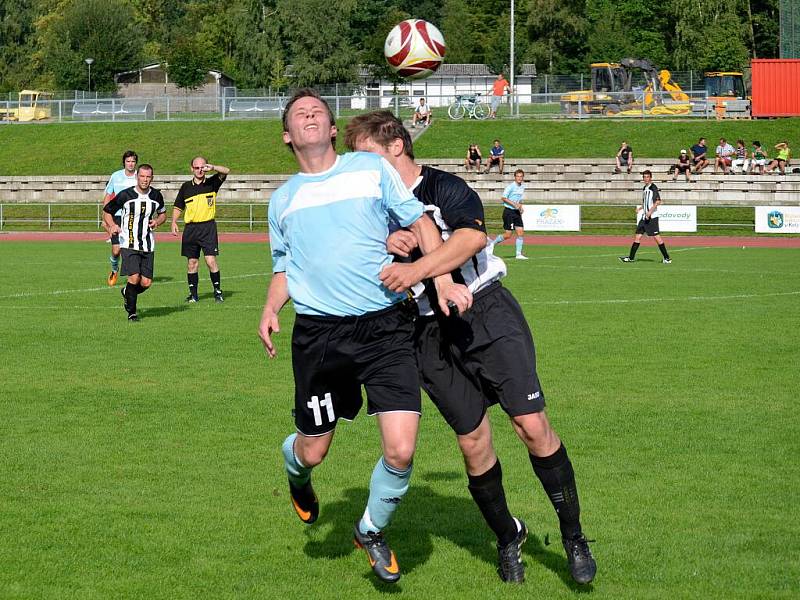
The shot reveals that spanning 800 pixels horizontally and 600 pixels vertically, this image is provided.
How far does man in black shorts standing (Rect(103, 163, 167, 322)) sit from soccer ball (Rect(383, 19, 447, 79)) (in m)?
10.2

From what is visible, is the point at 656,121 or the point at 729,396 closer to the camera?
the point at 729,396

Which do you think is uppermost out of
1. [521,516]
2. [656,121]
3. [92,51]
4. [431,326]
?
[92,51]

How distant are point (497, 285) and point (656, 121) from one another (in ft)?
156

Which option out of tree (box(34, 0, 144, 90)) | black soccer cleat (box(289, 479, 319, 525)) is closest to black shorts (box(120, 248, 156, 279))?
black soccer cleat (box(289, 479, 319, 525))

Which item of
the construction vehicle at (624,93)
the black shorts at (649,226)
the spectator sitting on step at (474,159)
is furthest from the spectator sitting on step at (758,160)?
the black shorts at (649,226)

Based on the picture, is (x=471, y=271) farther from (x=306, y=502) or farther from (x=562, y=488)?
(x=306, y=502)

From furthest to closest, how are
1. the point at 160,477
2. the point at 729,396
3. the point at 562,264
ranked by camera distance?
the point at 562,264
the point at 729,396
the point at 160,477

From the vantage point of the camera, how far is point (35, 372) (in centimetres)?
1151

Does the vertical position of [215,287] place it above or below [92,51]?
below

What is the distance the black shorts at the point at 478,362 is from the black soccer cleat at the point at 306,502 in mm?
906

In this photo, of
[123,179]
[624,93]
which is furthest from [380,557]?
[624,93]

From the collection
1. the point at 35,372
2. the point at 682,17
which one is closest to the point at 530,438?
the point at 35,372

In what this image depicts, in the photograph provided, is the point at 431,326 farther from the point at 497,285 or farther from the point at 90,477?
the point at 90,477

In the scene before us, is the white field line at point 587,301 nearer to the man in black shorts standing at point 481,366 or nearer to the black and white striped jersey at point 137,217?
the black and white striped jersey at point 137,217
